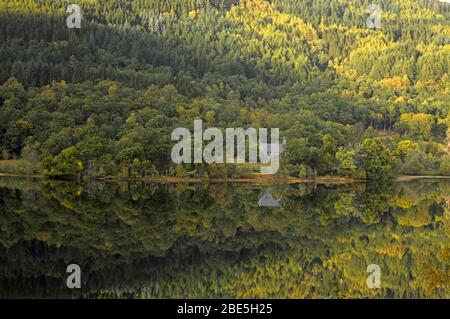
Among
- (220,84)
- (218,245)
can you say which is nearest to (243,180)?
(218,245)

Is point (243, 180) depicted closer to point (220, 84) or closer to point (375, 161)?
point (375, 161)

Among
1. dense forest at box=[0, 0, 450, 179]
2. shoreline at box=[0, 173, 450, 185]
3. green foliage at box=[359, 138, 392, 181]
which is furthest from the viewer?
green foliage at box=[359, 138, 392, 181]

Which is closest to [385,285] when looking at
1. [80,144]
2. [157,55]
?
[80,144]

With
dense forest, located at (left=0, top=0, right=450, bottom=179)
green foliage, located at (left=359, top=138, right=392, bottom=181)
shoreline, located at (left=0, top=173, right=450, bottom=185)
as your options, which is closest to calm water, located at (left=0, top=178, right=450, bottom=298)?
shoreline, located at (left=0, top=173, right=450, bottom=185)

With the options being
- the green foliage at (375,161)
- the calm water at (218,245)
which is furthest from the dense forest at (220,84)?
the calm water at (218,245)

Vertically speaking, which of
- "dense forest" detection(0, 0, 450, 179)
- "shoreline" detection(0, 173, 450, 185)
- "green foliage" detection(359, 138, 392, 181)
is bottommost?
"shoreline" detection(0, 173, 450, 185)

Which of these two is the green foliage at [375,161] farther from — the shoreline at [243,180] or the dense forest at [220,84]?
the shoreline at [243,180]

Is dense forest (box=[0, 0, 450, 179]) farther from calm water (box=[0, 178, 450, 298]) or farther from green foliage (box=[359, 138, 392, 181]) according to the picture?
calm water (box=[0, 178, 450, 298])
